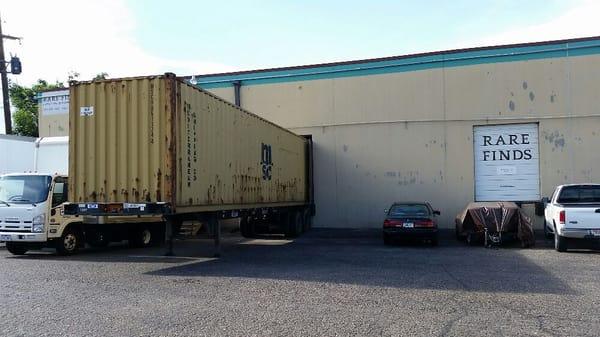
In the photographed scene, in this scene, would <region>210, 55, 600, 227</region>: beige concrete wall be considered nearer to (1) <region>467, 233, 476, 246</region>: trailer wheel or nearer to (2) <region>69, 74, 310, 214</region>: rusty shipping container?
(1) <region>467, 233, 476, 246</region>: trailer wheel

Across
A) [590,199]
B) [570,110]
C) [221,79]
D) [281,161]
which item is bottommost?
[590,199]

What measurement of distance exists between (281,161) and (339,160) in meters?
4.66

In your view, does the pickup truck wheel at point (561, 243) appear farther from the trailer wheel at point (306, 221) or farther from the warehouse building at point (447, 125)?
the trailer wheel at point (306, 221)

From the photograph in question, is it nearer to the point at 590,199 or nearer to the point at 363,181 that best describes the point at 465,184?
the point at 363,181

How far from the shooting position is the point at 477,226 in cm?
1692

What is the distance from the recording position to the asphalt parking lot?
6488 mm

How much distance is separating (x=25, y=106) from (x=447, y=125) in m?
35.8

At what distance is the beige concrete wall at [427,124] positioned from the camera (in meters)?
20.7

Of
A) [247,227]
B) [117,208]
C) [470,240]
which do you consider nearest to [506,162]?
[470,240]

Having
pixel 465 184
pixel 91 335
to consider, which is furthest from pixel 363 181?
pixel 91 335

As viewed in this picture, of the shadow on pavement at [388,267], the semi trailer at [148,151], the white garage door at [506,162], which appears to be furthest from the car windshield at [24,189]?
the white garage door at [506,162]

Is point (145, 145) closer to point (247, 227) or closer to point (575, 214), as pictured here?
point (247, 227)

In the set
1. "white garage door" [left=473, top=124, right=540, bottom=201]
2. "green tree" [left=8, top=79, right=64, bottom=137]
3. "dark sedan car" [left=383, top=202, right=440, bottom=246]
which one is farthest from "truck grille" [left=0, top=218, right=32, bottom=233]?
"green tree" [left=8, top=79, right=64, bottom=137]

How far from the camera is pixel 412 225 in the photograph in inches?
653
